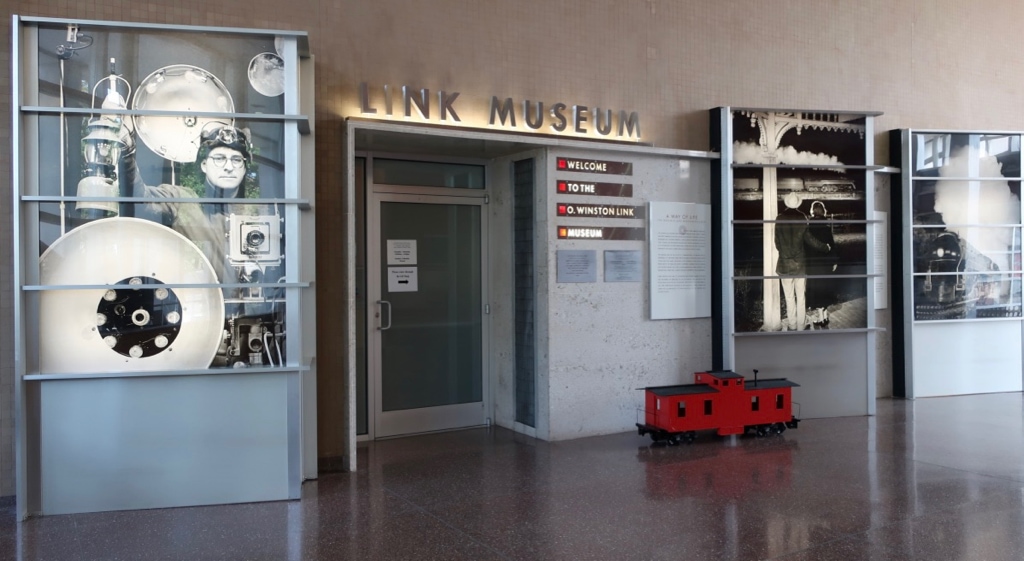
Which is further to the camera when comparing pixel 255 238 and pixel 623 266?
pixel 623 266

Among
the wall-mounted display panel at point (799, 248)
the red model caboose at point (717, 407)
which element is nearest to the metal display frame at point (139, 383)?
the red model caboose at point (717, 407)

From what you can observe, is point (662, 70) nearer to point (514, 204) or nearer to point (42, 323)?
point (514, 204)

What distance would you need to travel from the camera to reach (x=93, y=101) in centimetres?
589

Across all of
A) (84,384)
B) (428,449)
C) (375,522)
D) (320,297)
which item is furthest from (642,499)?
(84,384)

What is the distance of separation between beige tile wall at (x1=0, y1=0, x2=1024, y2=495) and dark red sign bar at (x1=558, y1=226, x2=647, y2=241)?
1.04 metres

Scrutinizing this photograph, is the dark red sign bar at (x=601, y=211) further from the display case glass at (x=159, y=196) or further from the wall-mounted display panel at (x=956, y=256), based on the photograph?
the wall-mounted display panel at (x=956, y=256)

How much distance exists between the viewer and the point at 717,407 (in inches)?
313

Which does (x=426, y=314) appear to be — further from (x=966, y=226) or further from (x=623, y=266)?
(x=966, y=226)

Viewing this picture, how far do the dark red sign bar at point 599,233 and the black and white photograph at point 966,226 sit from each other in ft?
12.6

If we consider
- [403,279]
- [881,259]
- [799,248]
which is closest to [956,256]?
[881,259]

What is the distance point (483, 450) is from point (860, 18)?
6.68 m

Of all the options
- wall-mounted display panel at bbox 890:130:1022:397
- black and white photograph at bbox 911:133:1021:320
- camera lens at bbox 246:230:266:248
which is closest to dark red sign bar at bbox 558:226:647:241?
camera lens at bbox 246:230:266:248

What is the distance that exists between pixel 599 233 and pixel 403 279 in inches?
75.0

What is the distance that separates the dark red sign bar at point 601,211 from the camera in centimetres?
814
